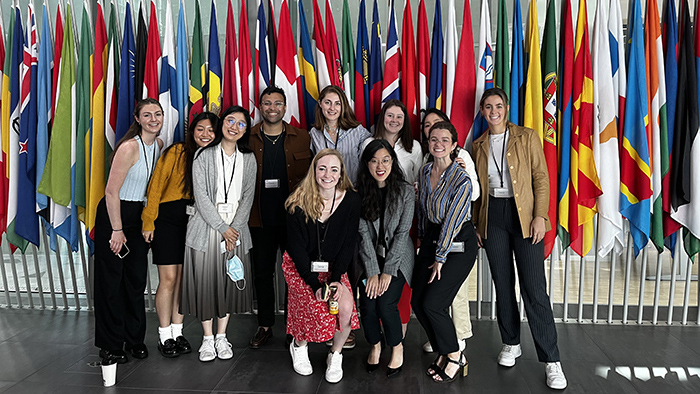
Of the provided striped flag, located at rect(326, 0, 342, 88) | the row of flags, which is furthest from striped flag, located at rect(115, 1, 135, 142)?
striped flag, located at rect(326, 0, 342, 88)

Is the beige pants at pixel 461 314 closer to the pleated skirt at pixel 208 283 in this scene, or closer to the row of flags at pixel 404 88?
the row of flags at pixel 404 88

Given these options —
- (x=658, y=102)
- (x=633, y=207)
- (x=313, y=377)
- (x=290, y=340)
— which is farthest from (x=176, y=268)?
(x=658, y=102)

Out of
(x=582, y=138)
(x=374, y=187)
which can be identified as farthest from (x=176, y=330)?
(x=582, y=138)

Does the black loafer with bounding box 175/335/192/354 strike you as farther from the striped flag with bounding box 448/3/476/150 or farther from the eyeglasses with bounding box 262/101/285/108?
the striped flag with bounding box 448/3/476/150

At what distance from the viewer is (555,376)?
2523 millimetres

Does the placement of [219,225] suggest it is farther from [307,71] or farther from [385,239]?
[307,71]

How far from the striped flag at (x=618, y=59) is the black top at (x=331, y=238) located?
191 centimetres

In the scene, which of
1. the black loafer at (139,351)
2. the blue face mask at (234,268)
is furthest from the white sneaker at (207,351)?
the blue face mask at (234,268)

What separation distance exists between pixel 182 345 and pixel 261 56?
2084 millimetres

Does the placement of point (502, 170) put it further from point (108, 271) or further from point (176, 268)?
point (108, 271)

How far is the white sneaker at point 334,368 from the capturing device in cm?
261

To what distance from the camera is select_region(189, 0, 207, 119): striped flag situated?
10.9ft

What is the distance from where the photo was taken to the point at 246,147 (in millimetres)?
2922

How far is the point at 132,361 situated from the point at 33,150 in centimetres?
179
